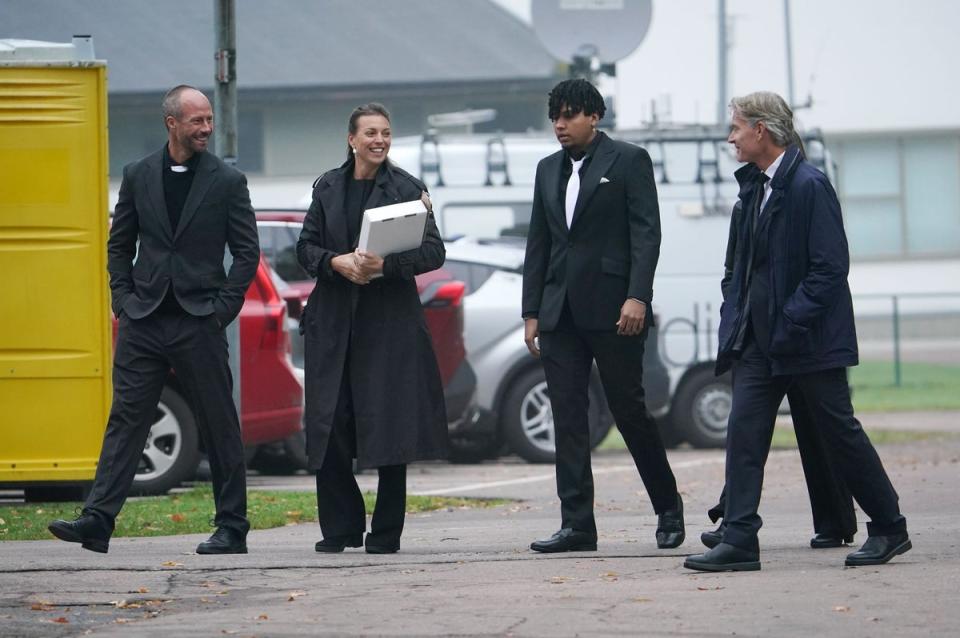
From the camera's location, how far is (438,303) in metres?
14.3

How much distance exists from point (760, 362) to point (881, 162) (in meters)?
32.4

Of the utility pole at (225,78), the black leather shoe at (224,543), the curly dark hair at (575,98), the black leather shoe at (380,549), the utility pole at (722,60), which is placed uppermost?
the utility pole at (722,60)

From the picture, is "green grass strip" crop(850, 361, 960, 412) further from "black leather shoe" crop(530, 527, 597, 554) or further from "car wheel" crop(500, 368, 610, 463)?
"black leather shoe" crop(530, 527, 597, 554)

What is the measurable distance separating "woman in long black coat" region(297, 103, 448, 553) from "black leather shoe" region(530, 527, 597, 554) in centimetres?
57

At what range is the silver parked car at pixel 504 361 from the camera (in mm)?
15773

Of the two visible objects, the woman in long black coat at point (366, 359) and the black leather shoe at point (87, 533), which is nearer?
the black leather shoe at point (87, 533)

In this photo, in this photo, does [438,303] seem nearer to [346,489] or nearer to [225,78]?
[225,78]

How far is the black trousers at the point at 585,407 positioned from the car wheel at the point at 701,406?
8.63 m

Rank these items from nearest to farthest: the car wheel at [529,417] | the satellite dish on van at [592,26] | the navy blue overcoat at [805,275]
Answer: the navy blue overcoat at [805,275] < the car wheel at [529,417] < the satellite dish on van at [592,26]

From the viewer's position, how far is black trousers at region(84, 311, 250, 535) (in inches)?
332

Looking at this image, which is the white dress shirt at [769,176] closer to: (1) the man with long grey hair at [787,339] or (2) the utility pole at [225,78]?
(1) the man with long grey hair at [787,339]

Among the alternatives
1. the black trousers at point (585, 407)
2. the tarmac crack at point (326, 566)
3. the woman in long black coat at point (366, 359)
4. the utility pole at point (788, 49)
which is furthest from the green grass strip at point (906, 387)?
the tarmac crack at point (326, 566)

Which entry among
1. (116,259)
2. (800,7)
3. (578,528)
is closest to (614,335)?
(578,528)

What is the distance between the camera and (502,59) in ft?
142
